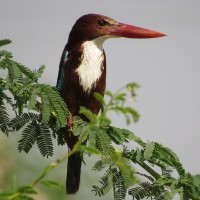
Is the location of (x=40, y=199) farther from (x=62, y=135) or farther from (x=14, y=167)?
(x=62, y=135)

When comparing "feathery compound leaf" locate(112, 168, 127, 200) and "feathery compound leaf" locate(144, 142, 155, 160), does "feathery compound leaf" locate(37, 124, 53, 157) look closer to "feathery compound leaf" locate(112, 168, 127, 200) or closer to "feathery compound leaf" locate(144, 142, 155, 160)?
"feathery compound leaf" locate(112, 168, 127, 200)

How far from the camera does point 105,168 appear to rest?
258cm

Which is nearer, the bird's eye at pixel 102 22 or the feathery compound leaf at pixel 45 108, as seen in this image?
the feathery compound leaf at pixel 45 108

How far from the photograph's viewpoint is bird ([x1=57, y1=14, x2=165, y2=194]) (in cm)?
347

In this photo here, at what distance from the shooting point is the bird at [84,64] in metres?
3.47

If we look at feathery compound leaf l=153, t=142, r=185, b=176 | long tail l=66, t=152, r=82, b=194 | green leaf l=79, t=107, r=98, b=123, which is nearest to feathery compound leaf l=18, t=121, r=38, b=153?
feathery compound leaf l=153, t=142, r=185, b=176

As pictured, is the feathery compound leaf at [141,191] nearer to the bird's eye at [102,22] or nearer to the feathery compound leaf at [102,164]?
the feathery compound leaf at [102,164]

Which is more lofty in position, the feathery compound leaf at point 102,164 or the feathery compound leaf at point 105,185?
Answer: the feathery compound leaf at point 102,164

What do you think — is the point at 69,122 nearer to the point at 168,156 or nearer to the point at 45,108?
the point at 45,108

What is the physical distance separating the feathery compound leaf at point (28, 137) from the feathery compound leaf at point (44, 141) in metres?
0.02

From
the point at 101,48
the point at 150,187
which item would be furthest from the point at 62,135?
the point at 101,48

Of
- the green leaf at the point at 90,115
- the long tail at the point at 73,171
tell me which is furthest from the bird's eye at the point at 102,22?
the green leaf at the point at 90,115

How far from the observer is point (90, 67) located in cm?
350

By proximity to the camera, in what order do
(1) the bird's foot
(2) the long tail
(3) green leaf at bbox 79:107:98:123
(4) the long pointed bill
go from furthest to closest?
(4) the long pointed bill → (2) the long tail → (1) the bird's foot → (3) green leaf at bbox 79:107:98:123
